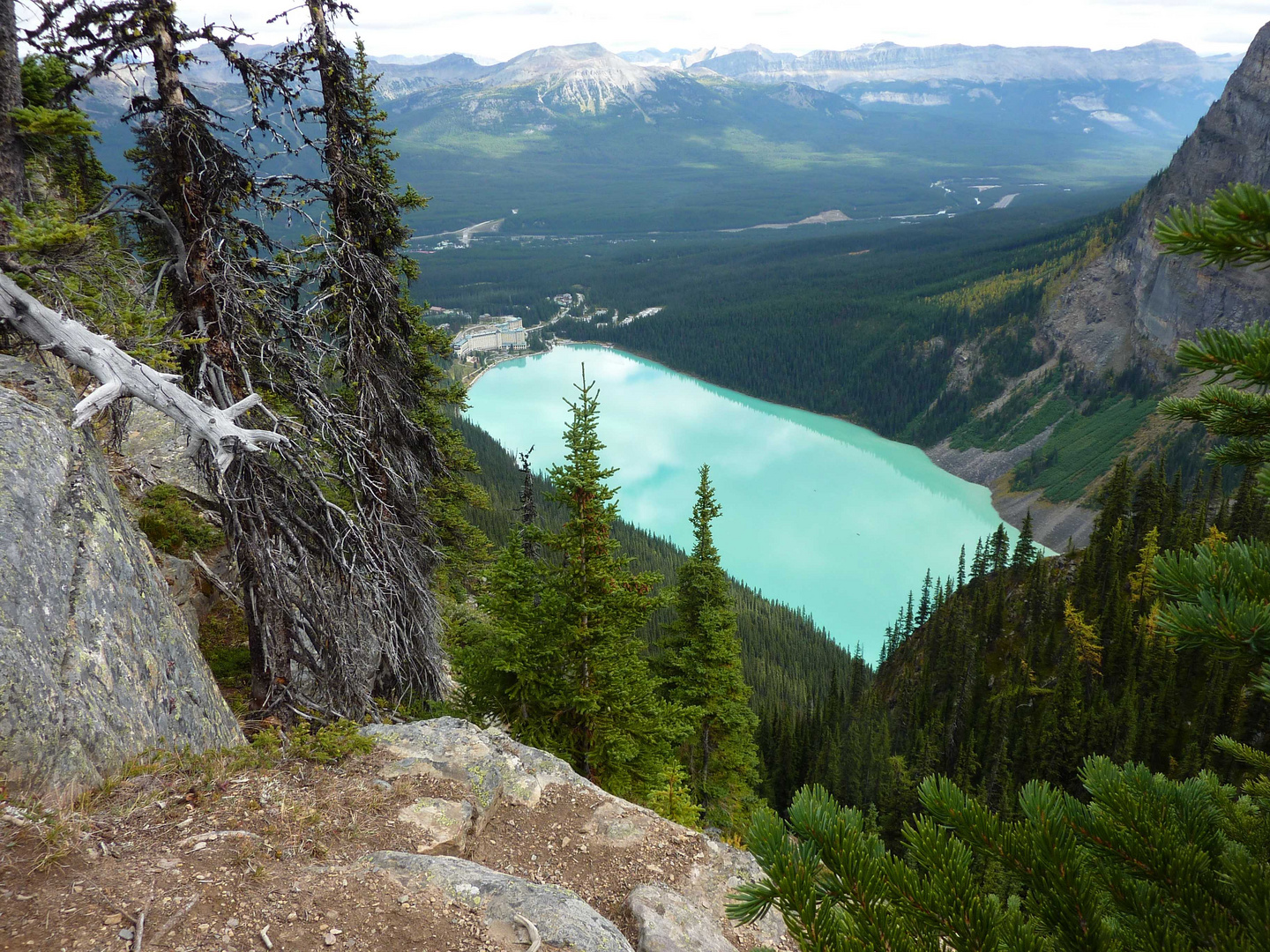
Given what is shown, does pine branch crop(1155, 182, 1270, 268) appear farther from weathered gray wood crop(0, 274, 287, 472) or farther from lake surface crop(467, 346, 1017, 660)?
lake surface crop(467, 346, 1017, 660)

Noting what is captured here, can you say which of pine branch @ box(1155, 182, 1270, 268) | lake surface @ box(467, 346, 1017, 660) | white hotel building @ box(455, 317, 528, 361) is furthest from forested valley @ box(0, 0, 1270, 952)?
white hotel building @ box(455, 317, 528, 361)

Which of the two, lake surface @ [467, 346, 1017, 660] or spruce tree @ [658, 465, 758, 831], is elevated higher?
spruce tree @ [658, 465, 758, 831]

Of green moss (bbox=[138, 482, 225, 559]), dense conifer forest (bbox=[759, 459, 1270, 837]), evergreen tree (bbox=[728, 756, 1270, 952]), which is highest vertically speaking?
evergreen tree (bbox=[728, 756, 1270, 952])

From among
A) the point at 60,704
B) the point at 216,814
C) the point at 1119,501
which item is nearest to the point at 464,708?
the point at 216,814

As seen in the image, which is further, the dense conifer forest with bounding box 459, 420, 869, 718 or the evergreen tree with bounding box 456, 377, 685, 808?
the dense conifer forest with bounding box 459, 420, 869, 718

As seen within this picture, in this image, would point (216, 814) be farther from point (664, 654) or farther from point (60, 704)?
point (664, 654)

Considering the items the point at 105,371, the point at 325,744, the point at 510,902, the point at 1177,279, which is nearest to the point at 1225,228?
the point at 510,902
